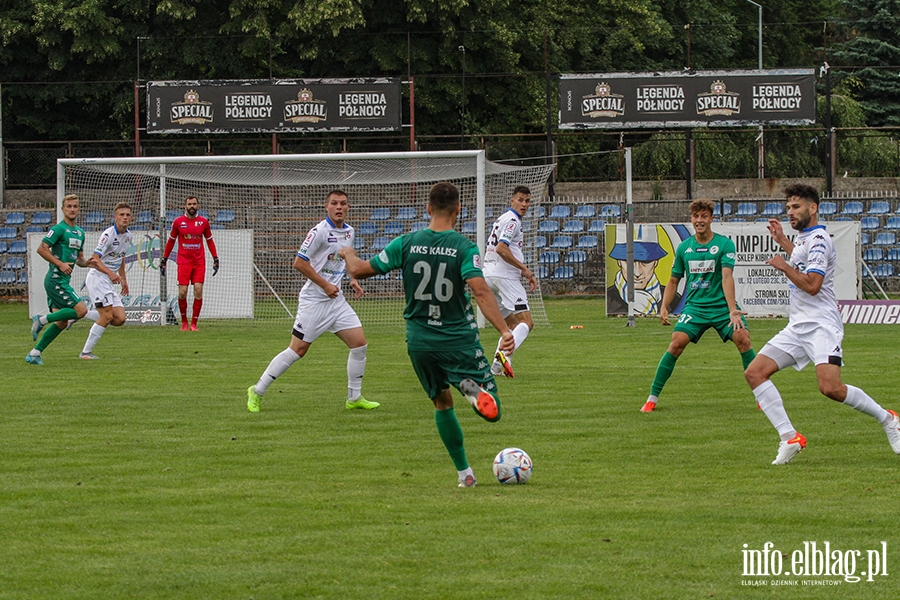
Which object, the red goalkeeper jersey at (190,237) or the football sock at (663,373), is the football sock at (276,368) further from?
the red goalkeeper jersey at (190,237)

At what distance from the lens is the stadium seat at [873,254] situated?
30250mm

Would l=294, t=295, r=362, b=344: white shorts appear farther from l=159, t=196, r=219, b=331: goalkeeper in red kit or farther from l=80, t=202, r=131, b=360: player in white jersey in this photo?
l=159, t=196, r=219, b=331: goalkeeper in red kit

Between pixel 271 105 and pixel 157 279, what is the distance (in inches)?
414

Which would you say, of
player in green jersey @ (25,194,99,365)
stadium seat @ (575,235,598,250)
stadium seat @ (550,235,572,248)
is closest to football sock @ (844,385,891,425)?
player in green jersey @ (25,194,99,365)

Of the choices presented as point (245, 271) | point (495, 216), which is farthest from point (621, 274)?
point (245, 271)

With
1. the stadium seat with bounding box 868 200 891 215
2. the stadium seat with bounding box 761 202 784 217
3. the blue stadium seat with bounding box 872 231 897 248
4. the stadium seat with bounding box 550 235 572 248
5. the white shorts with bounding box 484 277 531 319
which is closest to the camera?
the white shorts with bounding box 484 277 531 319

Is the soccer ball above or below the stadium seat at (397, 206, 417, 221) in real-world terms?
below

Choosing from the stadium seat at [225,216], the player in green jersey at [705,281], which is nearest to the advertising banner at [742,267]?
the stadium seat at [225,216]

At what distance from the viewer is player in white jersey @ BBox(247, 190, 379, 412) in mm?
11141

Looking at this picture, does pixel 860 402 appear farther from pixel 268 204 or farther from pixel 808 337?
pixel 268 204

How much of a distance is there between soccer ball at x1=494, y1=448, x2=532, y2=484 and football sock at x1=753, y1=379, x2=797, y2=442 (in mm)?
1996

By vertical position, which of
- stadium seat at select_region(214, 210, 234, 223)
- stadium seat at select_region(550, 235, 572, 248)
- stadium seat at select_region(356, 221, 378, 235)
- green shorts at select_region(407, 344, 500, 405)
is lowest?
green shorts at select_region(407, 344, 500, 405)

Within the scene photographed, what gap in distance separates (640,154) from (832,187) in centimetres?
627

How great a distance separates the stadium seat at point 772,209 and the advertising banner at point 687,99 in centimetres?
229
